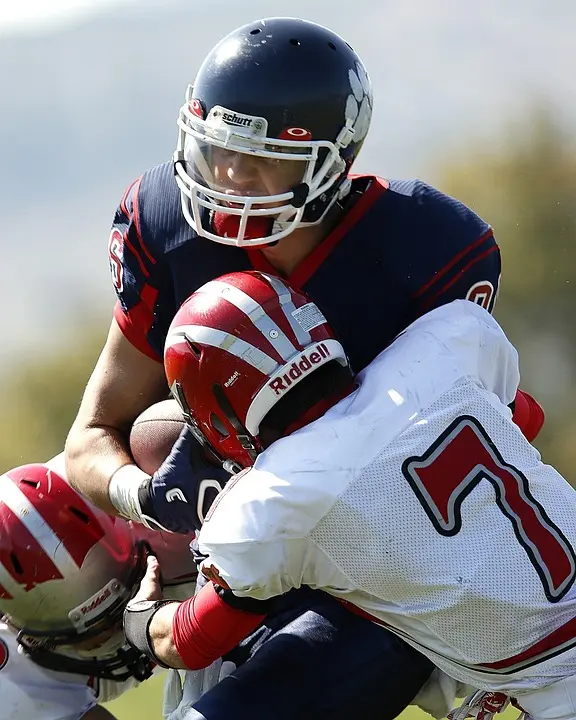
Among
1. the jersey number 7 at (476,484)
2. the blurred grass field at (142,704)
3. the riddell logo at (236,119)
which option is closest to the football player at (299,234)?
the riddell logo at (236,119)

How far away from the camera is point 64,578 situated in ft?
7.84

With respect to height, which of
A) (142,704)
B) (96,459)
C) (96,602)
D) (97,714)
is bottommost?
(142,704)

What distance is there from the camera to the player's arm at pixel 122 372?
226 cm

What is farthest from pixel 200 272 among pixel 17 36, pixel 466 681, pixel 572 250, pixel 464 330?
pixel 17 36

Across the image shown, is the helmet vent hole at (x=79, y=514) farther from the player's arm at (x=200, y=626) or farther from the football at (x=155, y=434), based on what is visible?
the player's arm at (x=200, y=626)

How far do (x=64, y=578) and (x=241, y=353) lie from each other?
836 millimetres

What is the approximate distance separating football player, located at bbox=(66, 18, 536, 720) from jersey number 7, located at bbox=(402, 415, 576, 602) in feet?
1.19

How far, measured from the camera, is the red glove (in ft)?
7.08

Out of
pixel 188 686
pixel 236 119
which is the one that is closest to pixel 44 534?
pixel 188 686

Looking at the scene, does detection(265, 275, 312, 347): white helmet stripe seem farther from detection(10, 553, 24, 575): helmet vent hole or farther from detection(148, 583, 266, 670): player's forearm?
detection(10, 553, 24, 575): helmet vent hole

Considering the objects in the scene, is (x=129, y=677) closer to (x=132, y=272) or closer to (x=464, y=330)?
(x=132, y=272)

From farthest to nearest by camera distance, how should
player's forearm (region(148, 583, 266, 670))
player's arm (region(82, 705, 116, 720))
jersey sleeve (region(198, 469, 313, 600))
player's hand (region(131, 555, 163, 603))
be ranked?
player's arm (region(82, 705, 116, 720)), player's hand (region(131, 555, 163, 603)), player's forearm (region(148, 583, 266, 670)), jersey sleeve (region(198, 469, 313, 600))

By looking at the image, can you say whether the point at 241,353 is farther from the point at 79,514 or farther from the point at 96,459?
the point at 79,514

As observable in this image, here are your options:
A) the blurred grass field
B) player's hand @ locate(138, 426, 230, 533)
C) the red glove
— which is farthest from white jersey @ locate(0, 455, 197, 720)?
the blurred grass field
